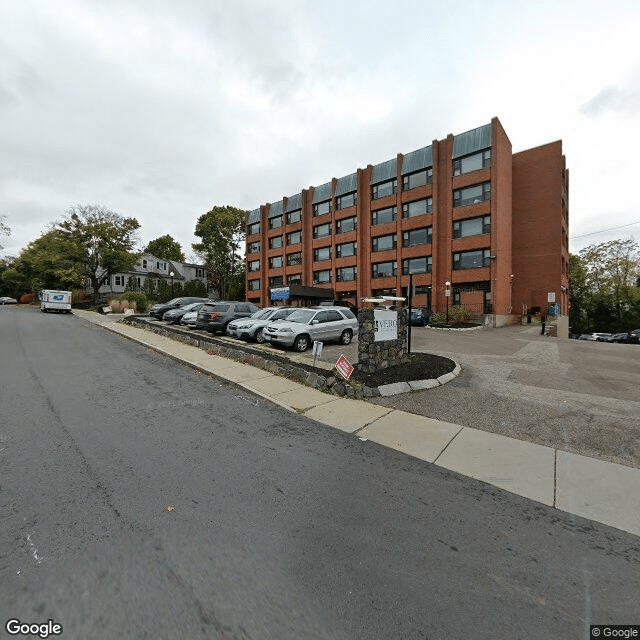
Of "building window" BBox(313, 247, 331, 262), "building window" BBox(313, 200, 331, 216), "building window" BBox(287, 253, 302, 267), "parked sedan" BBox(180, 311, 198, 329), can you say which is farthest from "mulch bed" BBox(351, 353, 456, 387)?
"building window" BBox(287, 253, 302, 267)

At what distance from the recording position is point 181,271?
2640 inches

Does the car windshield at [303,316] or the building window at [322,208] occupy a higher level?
the building window at [322,208]

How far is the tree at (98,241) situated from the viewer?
3984 centimetres

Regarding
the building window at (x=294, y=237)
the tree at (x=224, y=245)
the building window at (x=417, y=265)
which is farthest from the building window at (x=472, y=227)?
the tree at (x=224, y=245)

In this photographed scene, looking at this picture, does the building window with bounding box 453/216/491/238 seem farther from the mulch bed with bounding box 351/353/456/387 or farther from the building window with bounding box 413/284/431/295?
the mulch bed with bounding box 351/353/456/387

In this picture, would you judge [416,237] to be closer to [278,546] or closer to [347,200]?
[347,200]

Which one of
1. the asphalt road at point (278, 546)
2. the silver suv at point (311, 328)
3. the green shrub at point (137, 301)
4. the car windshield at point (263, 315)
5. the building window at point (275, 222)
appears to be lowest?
the asphalt road at point (278, 546)

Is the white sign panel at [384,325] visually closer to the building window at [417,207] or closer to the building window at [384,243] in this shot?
the building window at [417,207]

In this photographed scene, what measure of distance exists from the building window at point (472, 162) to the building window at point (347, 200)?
12.3 meters

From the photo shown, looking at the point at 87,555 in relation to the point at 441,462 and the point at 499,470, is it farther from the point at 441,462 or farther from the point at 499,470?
the point at 499,470

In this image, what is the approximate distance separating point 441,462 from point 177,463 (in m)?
3.36

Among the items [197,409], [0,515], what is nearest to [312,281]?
[197,409]

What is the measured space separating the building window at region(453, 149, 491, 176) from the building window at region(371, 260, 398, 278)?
1104cm

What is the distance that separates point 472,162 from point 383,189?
9.94 meters
